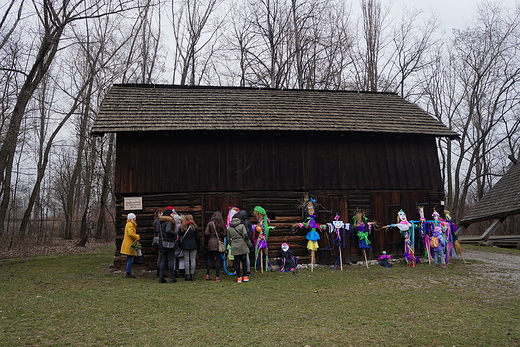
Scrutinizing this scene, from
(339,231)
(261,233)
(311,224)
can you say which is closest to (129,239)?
(261,233)

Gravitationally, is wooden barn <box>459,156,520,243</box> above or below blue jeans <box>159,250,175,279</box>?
above

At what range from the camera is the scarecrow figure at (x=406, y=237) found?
1291 cm

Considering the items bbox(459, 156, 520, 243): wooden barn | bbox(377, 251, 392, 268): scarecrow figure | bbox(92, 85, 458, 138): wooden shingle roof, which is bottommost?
bbox(377, 251, 392, 268): scarecrow figure

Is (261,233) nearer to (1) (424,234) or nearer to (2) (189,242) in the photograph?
(2) (189,242)

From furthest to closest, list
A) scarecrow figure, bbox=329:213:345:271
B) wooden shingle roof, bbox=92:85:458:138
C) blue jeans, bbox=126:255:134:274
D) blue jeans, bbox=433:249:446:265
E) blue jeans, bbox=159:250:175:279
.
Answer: wooden shingle roof, bbox=92:85:458:138 < blue jeans, bbox=433:249:446:265 < scarecrow figure, bbox=329:213:345:271 < blue jeans, bbox=126:255:134:274 < blue jeans, bbox=159:250:175:279

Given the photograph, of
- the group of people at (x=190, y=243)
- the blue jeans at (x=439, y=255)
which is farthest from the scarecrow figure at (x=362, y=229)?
the group of people at (x=190, y=243)

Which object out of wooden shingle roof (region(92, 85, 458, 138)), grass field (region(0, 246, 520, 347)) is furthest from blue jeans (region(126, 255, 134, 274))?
wooden shingle roof (region(92, 85, 458, 138))

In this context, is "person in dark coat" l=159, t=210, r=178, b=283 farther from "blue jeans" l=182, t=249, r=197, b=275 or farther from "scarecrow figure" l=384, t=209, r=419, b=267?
"scarecrow figure" l=384, t=209, r=419, b=267

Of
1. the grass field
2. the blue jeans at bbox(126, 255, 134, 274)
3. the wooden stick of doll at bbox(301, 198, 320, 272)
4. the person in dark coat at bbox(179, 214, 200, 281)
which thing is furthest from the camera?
the wooden stick of doll at bbox(301, 198, 320, 272)

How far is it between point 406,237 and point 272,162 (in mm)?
5093

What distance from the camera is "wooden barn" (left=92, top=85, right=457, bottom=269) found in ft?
41.4

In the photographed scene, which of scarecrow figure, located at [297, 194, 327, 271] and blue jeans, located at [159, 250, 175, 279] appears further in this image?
scarecrow figure, located at [297, 194, 327, 271]

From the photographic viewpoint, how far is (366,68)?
27609 mm

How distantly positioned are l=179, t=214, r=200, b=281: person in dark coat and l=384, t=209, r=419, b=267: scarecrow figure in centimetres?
647
